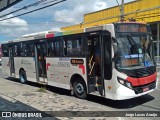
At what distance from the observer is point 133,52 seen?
891 centimetres

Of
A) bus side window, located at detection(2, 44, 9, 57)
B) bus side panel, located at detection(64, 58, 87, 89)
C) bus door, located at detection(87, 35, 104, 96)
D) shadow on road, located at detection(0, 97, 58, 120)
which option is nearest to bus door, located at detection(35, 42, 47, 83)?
bus side panel, located at detection(64, 58, 87, 89)

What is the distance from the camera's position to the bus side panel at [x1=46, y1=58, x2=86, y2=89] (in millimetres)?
10389

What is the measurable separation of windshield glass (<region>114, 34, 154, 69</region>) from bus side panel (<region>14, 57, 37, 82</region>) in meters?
6.47

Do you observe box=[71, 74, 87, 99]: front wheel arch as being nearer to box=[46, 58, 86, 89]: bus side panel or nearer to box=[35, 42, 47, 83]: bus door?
box=[46, 58, 86, 89]: bus side panel

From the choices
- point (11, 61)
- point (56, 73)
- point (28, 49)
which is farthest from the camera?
point (11, 61)

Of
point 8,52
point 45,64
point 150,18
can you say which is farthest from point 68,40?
point 150,18

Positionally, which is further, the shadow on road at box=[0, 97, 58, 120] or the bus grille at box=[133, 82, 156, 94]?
the bus grille at box=[133, 82, 156, 94]

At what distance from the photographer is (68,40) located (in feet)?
35.8

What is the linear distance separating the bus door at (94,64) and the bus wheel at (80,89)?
47cm

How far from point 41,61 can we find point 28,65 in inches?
59.8

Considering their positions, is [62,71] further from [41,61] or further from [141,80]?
[141,80]

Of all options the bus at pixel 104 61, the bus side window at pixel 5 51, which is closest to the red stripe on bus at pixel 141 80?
the bus at pixel 104 61

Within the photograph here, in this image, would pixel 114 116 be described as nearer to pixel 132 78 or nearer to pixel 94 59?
pixel 132 78

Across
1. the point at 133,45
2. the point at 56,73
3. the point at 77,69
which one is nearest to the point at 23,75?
the point at 56,73
